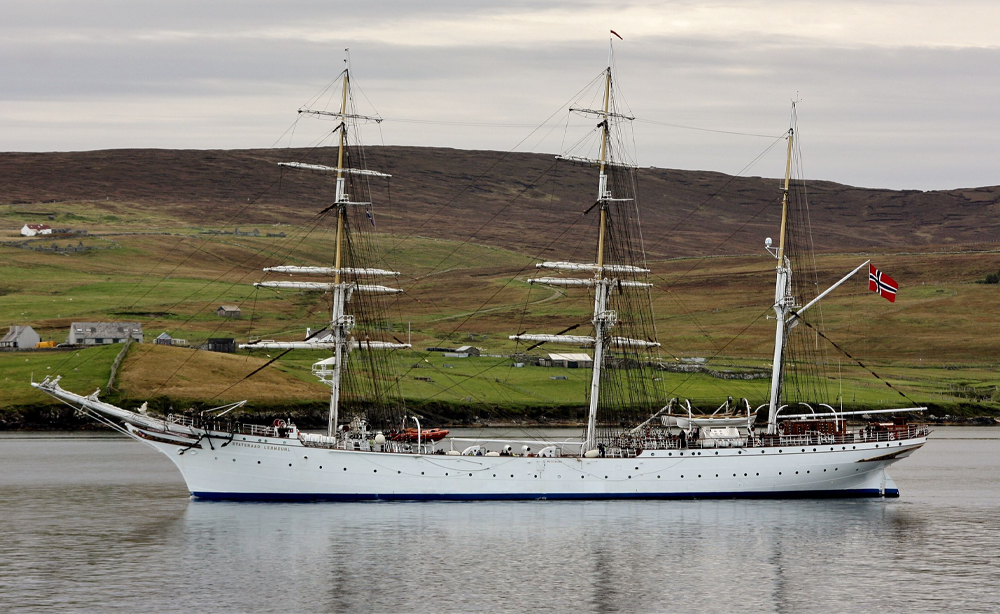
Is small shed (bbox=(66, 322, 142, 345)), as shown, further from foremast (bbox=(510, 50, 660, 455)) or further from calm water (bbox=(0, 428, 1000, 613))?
foremast (bbox=(510, 50, 660, 455))

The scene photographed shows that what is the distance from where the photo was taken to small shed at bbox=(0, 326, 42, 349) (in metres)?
136

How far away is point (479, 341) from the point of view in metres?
162

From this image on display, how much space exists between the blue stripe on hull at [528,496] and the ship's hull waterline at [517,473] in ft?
0.18

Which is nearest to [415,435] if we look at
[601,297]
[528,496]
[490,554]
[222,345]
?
[528,496]

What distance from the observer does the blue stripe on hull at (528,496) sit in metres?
62.1

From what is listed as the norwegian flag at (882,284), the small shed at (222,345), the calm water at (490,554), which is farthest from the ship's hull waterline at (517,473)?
the small shed at (222,345)

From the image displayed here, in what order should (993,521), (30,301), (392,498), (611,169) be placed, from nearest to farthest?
(993,521), (392,498), (611,169), (30,301)

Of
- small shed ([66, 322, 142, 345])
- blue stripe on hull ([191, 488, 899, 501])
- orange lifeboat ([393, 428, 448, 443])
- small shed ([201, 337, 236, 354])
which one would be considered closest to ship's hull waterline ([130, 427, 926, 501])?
blue stripe on hull ([191, 488, 899, 501])

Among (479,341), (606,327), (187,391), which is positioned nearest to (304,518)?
(606,327)

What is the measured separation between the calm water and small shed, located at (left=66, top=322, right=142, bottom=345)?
70970 millimetres

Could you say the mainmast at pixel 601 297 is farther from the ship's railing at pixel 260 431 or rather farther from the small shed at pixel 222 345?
the small shed at pixel 222 345

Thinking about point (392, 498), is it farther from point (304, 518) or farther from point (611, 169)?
point (611, 169)

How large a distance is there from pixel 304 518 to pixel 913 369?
116m

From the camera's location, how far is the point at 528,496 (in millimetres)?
64000
